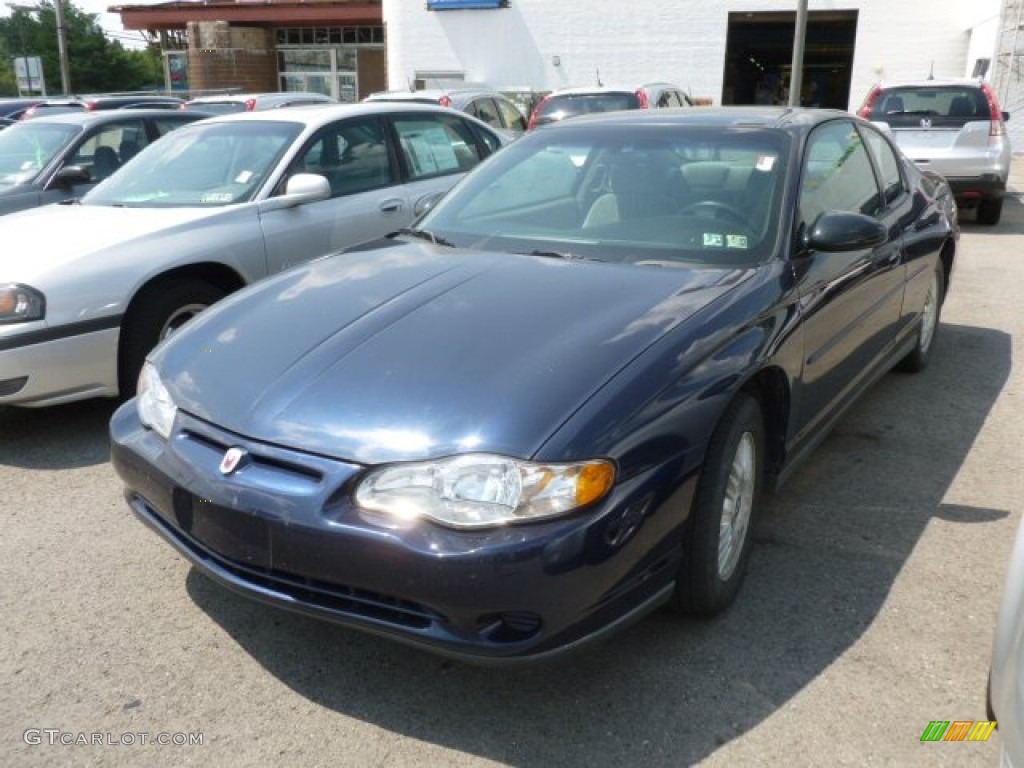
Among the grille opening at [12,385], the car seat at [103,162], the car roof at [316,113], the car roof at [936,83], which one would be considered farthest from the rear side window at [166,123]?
the car roof at [936,83]

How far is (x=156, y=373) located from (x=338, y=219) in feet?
9.50

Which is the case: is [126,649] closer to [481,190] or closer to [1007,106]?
[481,190]

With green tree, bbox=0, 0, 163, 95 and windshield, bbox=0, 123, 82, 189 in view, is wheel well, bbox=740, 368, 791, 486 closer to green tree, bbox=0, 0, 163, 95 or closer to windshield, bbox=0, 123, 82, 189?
windshield, bbox=0, 123, 82, 189

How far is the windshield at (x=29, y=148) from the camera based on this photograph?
7.44 meters

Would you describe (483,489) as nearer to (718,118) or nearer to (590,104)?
(718,118)

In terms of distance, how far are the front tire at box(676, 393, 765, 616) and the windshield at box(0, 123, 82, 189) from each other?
6404mm

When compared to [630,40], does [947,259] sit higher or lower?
lower

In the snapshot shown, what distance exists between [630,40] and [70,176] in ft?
64.4

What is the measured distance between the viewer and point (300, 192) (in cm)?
535

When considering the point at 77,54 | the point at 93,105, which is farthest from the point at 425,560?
the point at 77,54

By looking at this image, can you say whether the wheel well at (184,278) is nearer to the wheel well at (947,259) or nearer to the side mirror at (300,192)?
the side mirror at (300,192)

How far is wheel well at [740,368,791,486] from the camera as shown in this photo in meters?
3.18

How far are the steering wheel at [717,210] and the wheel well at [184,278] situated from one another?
8.99 feet
